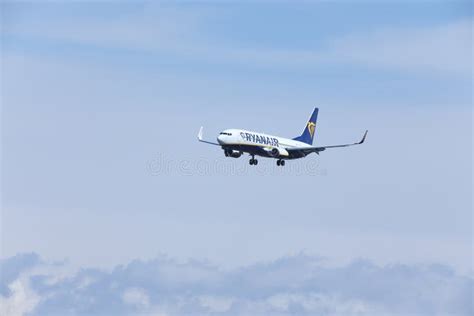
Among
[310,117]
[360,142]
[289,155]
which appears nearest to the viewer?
[360,142]

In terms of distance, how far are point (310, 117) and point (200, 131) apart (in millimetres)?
29433

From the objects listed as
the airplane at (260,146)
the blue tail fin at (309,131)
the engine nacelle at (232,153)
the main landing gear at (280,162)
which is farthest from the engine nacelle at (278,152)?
the blue tail fin at (309,131)

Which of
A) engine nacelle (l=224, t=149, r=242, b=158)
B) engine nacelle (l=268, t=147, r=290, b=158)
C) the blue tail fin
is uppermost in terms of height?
the blue tail fin

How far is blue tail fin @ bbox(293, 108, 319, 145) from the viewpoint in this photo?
16825 centimetres

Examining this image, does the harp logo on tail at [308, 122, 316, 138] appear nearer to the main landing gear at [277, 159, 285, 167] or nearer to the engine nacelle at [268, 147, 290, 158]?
the main landing gear at [277, 159, 285, 167]

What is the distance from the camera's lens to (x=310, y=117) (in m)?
176

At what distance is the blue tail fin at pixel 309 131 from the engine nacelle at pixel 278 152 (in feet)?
60.1

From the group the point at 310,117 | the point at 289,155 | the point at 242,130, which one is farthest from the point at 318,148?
the point at 310,117

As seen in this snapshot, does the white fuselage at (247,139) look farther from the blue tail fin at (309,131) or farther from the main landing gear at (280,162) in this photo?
the blue tail fin at (309,131)

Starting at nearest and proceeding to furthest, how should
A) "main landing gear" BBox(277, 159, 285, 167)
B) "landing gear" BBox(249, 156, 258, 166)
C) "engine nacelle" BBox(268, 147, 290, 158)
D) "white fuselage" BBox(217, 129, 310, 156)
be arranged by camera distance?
"white fuselage" BBox(217, 129, 310, 156), "engine nacelle" BBox(268, 147, 290, 158), "landing gear" BBox(249, 156, 258, 166), "main landing gear" BBox(277, 159, 285, 167)

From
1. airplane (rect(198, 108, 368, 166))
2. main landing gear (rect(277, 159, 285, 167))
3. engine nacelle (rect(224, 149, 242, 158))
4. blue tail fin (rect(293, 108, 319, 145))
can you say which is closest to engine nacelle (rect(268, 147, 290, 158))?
airplane (rect(198, 108, 368, 166))

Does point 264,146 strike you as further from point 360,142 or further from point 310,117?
point 310,117

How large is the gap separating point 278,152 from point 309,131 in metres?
25.9

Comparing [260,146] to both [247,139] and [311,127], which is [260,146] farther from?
[311,127]
